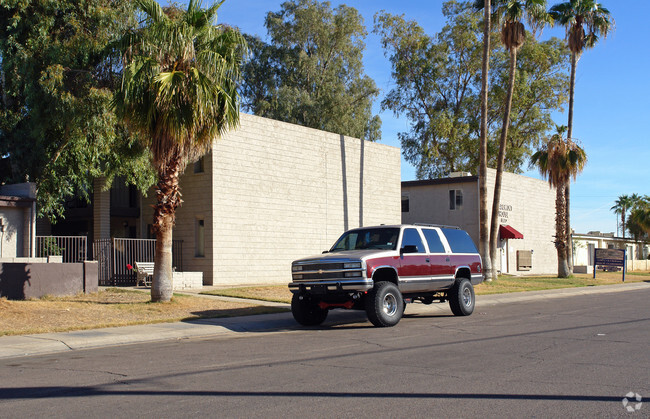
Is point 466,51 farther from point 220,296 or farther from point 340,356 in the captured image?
point 340,356

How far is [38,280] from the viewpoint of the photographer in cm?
1731

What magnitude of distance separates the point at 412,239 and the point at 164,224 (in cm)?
659

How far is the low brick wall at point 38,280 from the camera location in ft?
56.0

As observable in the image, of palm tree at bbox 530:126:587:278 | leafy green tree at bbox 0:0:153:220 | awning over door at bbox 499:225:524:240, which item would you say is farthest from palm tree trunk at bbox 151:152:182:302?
awning over door at bbox 499:225:524:240

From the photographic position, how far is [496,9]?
30375mm

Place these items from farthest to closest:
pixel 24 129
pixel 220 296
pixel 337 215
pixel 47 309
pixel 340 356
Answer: pixel 337 215, pixel 24 129, pixel 220 296, pixel 47 309, pixel 340 356

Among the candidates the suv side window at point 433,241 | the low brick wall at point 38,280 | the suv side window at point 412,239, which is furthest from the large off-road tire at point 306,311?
the low brick wall at point 38,280

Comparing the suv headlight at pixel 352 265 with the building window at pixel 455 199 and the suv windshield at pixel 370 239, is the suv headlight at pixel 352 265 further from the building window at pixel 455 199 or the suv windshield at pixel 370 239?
the building window at pixel 455 199

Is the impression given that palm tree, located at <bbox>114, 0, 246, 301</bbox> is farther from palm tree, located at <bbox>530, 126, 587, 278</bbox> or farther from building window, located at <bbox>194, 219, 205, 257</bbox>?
palm tree, located at <bbox>530, 126, 587, 278</bbox>

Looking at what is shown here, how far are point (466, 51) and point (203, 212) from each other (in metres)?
33.8

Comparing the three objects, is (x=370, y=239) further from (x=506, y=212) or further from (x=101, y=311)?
(x=506, y=212)

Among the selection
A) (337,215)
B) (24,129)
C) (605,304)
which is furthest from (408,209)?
(24,129)

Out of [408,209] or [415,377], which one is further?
[408,209]

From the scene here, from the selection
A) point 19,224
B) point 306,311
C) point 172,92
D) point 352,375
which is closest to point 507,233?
point 306,311
